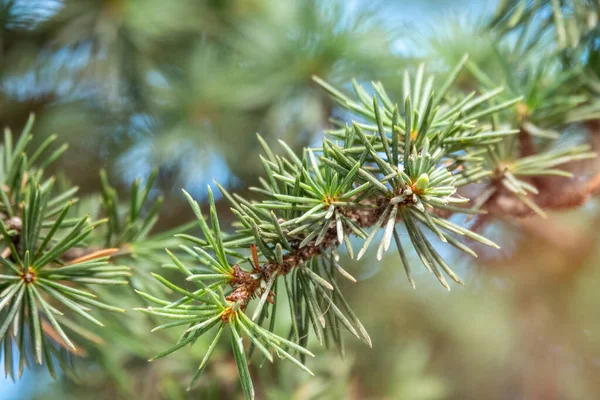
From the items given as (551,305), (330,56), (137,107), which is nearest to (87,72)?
(137,107)

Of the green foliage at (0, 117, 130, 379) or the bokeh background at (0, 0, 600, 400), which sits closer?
the green foliage at (0, 117, 130, 379)

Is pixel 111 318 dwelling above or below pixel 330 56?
below

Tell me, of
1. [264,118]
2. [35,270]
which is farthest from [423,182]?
[264,118]

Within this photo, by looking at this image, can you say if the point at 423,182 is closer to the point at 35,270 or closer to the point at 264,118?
the point at 35,270

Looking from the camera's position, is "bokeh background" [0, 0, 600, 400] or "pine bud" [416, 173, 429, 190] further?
"bokeh background" [0, 0, 600, 400]

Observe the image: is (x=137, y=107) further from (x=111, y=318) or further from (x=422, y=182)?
(x=422, y=182)

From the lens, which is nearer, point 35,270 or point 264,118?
point 35,270

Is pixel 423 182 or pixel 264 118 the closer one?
pixel 423 182

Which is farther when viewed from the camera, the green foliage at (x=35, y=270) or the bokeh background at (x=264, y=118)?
the bokeh background at (x=264, y=118)
